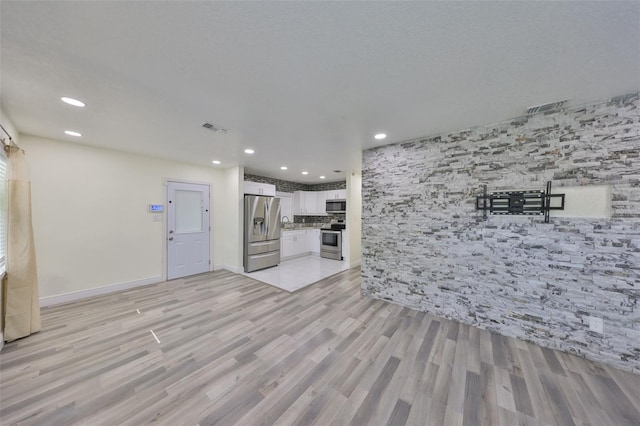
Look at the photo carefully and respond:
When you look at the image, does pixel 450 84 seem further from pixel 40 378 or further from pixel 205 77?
pixel 40 378

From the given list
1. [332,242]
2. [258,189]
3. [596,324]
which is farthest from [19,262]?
[596,324]

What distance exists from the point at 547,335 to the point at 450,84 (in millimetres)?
2797

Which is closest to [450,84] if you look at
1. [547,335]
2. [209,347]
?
[547,335]

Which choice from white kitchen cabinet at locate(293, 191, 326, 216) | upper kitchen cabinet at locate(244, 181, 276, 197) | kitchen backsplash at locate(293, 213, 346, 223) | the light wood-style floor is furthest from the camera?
white kitchen cabinet at locate(293, 191, 326, 216)

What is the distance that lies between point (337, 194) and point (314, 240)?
1688 mm

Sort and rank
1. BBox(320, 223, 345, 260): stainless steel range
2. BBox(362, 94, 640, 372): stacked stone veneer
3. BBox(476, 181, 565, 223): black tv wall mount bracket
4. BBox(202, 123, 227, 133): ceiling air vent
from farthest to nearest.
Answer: BBox(320, 223, 345, 260): stainless steel range → BBox(202, 123, 227, 133): ceiling air vent → BBox(476, 181, 565, 223): black tv wall mount bracket → BBox(362, 94, 640, 372): stacked stone veneer

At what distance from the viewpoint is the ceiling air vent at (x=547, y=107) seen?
205cm

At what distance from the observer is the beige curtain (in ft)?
7.69

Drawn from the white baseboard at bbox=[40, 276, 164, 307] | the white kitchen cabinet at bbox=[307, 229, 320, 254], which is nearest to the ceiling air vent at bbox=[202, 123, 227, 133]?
the white baseboard at bbox=[40, 276, 164, 307]

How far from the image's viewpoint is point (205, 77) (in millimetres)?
1690

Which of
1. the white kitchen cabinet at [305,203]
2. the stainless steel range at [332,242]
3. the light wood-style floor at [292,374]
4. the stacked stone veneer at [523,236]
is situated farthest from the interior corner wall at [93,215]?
A: the stacked stone veneer at [523,236]

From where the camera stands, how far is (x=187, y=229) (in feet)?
15.4

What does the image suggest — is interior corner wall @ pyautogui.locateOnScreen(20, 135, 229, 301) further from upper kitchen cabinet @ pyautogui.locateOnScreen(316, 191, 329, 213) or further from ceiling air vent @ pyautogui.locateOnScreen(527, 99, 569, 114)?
ceiling air vent @ pyautogui.locateOnScreen(527, 99, 569, 114)

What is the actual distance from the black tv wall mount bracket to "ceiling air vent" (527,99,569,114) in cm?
76
